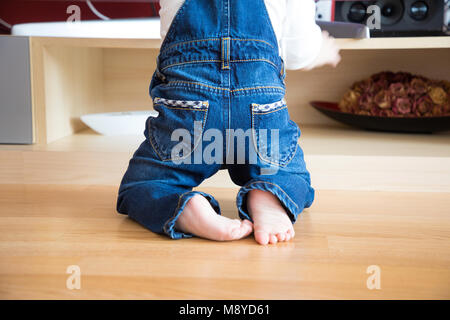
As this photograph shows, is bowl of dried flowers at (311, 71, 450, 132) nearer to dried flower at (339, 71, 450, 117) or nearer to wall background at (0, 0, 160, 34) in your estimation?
dried flower at (339, 71, 450, 117)

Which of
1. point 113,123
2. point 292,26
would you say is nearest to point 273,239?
point 292,26

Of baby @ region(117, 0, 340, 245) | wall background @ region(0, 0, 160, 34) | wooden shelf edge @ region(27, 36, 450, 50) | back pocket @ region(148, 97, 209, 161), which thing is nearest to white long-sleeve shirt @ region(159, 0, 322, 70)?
baby @ region(117, 0, 340, 245)

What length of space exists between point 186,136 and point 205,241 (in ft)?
0.61

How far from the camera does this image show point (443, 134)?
1.50 metres

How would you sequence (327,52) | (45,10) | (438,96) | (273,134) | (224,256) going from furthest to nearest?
1. (45,10)
2. (438,96)
3. (327,52)
4. (273,134)
5. (224,256)

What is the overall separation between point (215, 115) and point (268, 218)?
20 centimetres

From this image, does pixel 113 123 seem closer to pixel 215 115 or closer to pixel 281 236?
pixel 215 115

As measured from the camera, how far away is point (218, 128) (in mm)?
849

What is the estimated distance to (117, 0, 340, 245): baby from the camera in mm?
833

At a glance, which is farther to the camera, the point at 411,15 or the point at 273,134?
the point at 411,15

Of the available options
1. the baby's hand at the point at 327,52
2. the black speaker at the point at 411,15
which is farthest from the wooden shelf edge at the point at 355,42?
the black speaker at the point at 411,15

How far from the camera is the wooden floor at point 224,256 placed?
0.64 m

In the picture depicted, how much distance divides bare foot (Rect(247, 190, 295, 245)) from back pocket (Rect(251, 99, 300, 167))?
0.07 metres
